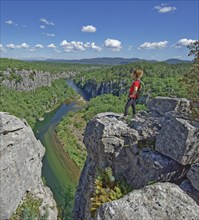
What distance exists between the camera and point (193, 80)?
12.8 metres

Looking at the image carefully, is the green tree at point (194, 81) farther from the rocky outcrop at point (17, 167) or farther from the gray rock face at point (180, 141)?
the rocky outcrop at point (17, 167)

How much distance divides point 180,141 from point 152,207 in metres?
3.53

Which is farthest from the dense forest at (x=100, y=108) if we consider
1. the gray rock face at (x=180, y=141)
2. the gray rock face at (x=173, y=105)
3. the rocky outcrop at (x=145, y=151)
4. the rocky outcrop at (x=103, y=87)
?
the gray rock face at (x=180, y=141)

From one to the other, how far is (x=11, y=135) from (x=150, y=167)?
10026 mm

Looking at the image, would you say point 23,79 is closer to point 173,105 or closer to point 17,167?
point 17,167

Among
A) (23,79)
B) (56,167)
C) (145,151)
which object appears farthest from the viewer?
(23,79)

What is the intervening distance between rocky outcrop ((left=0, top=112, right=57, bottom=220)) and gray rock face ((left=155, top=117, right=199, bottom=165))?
30.8 feet

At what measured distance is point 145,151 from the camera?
12445 mm

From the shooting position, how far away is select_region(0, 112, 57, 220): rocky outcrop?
16.4m

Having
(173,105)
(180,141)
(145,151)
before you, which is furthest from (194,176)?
(173,105)

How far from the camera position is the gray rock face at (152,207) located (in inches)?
329

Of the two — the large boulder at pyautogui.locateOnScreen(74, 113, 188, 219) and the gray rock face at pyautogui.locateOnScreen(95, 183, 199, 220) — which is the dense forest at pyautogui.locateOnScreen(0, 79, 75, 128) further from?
the gray rock face at pyautogui.locateOnScreen(95, 183, 199, 220)

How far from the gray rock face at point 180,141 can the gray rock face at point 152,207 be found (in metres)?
2.10

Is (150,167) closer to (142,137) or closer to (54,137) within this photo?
(142,137)
